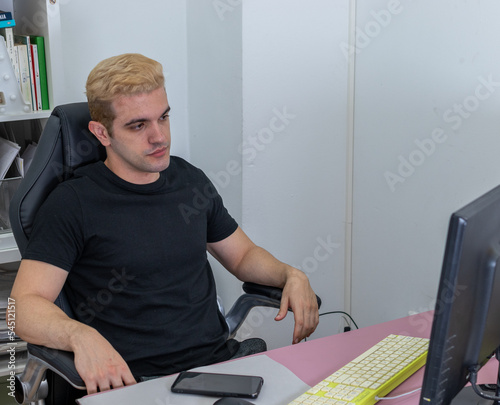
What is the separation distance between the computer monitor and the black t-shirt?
881 mm

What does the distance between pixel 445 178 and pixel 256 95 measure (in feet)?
2.29

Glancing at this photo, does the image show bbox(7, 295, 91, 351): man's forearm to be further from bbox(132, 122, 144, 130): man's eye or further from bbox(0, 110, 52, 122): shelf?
bbox(0, 110, 52, 122): shelf

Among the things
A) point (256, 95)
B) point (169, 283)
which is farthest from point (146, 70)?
point (256, 95)

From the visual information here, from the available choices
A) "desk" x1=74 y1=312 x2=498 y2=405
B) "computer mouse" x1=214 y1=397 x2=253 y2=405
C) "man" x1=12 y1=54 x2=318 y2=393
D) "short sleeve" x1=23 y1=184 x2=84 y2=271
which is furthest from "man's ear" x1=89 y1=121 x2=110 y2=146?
"computer mouse" x1=214 y1=397 x2=253 y2=405

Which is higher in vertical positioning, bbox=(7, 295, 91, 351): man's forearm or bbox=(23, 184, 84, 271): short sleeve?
bbox=(23, 184, 84, 271): short sleeve

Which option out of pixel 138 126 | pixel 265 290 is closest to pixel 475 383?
pixel 265 290

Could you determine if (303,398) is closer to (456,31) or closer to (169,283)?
(169,283)

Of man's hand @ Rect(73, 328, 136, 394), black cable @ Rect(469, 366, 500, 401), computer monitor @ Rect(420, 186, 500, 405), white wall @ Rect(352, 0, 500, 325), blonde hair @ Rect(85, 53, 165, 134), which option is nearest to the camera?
computer monitor @ Rect(420, 186, 500, 405)

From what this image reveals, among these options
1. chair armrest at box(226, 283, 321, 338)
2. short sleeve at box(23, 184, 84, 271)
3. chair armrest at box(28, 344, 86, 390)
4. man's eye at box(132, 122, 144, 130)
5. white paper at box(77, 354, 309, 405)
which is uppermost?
man's eye at box(132, 122, 144, 130)

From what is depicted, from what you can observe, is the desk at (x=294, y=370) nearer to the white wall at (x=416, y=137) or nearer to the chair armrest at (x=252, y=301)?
the chair armrest at (x=252, y=301)

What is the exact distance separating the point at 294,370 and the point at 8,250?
117cm

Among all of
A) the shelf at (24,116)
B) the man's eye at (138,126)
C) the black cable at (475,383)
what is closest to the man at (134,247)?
the man's eye at (138,126)

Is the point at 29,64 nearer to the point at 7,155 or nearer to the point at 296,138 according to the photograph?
the point at 7,155

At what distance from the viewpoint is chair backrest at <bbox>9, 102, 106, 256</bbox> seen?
5.20 ft
